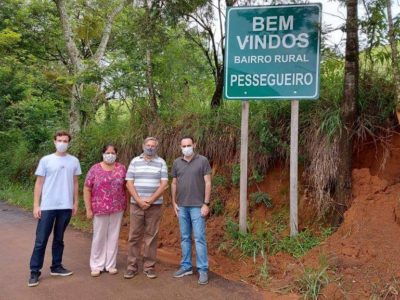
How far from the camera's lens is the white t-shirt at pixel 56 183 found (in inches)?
202

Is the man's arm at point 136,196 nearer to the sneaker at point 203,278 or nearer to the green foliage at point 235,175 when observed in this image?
the sneaker at point 203,278

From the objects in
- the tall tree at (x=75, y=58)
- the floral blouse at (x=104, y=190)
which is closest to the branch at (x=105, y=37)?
the tall tree at (x=75, y=58)

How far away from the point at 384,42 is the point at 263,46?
1.62 meters

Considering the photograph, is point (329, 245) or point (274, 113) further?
point (274, 113)

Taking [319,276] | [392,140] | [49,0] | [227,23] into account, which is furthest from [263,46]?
[49,0]

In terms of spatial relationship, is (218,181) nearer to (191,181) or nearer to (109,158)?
(191,181)

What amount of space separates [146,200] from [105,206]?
1.76ft

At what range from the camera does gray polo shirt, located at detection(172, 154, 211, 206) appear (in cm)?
516

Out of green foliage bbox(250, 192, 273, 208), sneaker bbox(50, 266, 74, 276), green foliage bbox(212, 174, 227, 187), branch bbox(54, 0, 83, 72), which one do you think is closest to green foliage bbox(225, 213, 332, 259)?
green foliage bbox(250, 192, 273, 208)

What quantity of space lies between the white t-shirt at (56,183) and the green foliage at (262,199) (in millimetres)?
2839

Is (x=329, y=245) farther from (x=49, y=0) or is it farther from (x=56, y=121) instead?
(x=49, y=0)

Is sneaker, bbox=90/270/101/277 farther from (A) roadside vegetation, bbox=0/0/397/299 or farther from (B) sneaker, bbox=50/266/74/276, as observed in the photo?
(A) roadside vegetation, bbox=0/0/397/299

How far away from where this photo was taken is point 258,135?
6934mm

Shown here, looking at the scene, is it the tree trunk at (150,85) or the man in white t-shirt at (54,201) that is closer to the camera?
the man in white t-shirt at (54,201)
